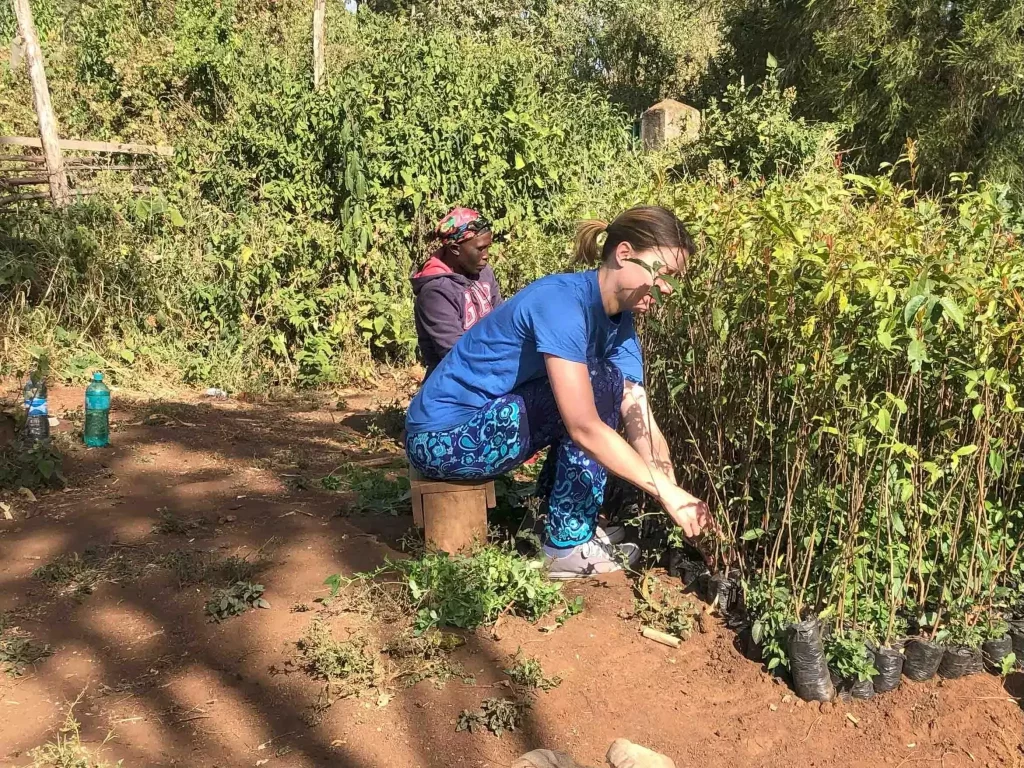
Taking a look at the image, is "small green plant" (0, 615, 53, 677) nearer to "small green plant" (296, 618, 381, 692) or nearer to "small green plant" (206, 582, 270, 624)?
"small green plant" (206, 582, 270, 624)

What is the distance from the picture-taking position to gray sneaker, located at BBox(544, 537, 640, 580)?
3.16 m

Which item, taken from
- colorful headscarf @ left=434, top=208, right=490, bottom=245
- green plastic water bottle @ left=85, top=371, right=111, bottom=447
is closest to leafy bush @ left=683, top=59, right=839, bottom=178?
colorful headscarf @ left=434, top=208, right=490, bottom=245

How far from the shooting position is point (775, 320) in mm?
2473

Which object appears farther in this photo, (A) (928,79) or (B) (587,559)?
(A) (928,79)

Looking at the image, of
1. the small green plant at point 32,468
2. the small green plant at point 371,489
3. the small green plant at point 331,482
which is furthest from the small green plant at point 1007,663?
the small green plant at point 32,468

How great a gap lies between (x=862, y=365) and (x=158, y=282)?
6.27 meters

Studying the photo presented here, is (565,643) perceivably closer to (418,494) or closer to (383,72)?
(418,494)

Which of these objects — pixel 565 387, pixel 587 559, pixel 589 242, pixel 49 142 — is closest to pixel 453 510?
pixel 587 559

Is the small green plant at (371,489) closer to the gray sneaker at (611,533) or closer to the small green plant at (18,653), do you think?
the gray sneaker at (611,533)

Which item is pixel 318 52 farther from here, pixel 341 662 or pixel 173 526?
pixel 341 662

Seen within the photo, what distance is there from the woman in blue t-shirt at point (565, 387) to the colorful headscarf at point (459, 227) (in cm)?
151

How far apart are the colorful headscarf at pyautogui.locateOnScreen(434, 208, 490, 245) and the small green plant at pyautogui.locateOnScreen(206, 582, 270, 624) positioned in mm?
2080

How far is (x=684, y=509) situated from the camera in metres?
2.51

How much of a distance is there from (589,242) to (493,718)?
1.53 meters
